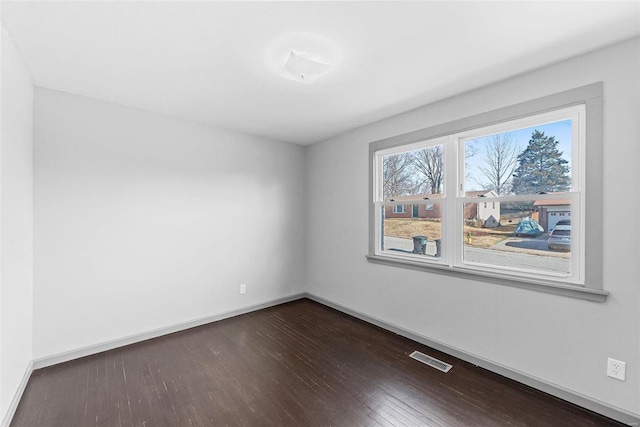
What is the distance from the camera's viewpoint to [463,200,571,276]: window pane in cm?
218

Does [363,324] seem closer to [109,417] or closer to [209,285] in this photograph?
[209,285]

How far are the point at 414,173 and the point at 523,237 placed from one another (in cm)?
127

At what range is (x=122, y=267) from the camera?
2.92 metres

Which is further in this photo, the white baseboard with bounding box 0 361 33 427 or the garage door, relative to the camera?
the garage door

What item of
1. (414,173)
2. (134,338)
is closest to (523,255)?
(414,173)

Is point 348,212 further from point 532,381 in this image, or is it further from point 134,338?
point 134,338

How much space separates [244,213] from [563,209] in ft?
11.3

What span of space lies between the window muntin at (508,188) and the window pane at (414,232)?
0.19ft

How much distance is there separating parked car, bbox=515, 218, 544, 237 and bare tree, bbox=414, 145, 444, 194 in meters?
0.80

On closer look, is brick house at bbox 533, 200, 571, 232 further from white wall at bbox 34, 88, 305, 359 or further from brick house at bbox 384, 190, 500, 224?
white wall at bbox 34, 88, 305, 359

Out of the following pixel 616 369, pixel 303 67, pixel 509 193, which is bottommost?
pixel 616 369

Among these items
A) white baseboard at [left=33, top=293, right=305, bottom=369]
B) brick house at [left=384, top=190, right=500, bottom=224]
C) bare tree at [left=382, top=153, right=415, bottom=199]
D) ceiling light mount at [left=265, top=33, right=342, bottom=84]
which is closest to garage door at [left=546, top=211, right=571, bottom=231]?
brick house at [left=384, top=190, right=500, bottom=224]

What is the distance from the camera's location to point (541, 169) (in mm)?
2283

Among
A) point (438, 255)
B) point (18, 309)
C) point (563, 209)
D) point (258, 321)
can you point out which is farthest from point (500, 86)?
point (18, 309)
